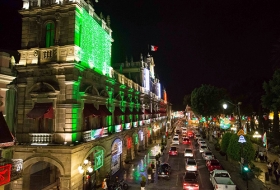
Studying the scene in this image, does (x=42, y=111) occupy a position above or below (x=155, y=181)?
above

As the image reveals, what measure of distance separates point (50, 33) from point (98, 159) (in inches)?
454

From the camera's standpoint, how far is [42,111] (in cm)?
1633

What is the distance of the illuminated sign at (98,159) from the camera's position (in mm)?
19314

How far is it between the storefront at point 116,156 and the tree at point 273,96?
20954 millimetres

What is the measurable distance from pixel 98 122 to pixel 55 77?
264 inches

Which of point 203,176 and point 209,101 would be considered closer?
point 203,176

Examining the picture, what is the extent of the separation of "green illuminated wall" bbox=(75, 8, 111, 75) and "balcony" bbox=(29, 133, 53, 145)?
6.27 m

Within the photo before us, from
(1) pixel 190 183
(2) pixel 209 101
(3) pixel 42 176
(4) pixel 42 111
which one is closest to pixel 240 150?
(1) pixel 190 183

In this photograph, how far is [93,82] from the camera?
800 inches

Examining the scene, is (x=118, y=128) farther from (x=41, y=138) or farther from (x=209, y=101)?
(x=209, y=101)

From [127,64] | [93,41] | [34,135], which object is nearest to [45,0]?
[93,41]

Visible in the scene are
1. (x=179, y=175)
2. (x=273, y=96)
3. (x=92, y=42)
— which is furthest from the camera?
(x=273, y=96)

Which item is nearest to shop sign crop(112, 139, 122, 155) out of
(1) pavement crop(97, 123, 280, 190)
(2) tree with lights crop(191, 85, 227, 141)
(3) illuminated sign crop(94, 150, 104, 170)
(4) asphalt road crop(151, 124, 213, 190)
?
(1) pavement crop(97, 123, 280, 190)

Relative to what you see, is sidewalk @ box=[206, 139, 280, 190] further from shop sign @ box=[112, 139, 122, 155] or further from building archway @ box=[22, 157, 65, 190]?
building archway @ box=[22, 157, 65, 190]
